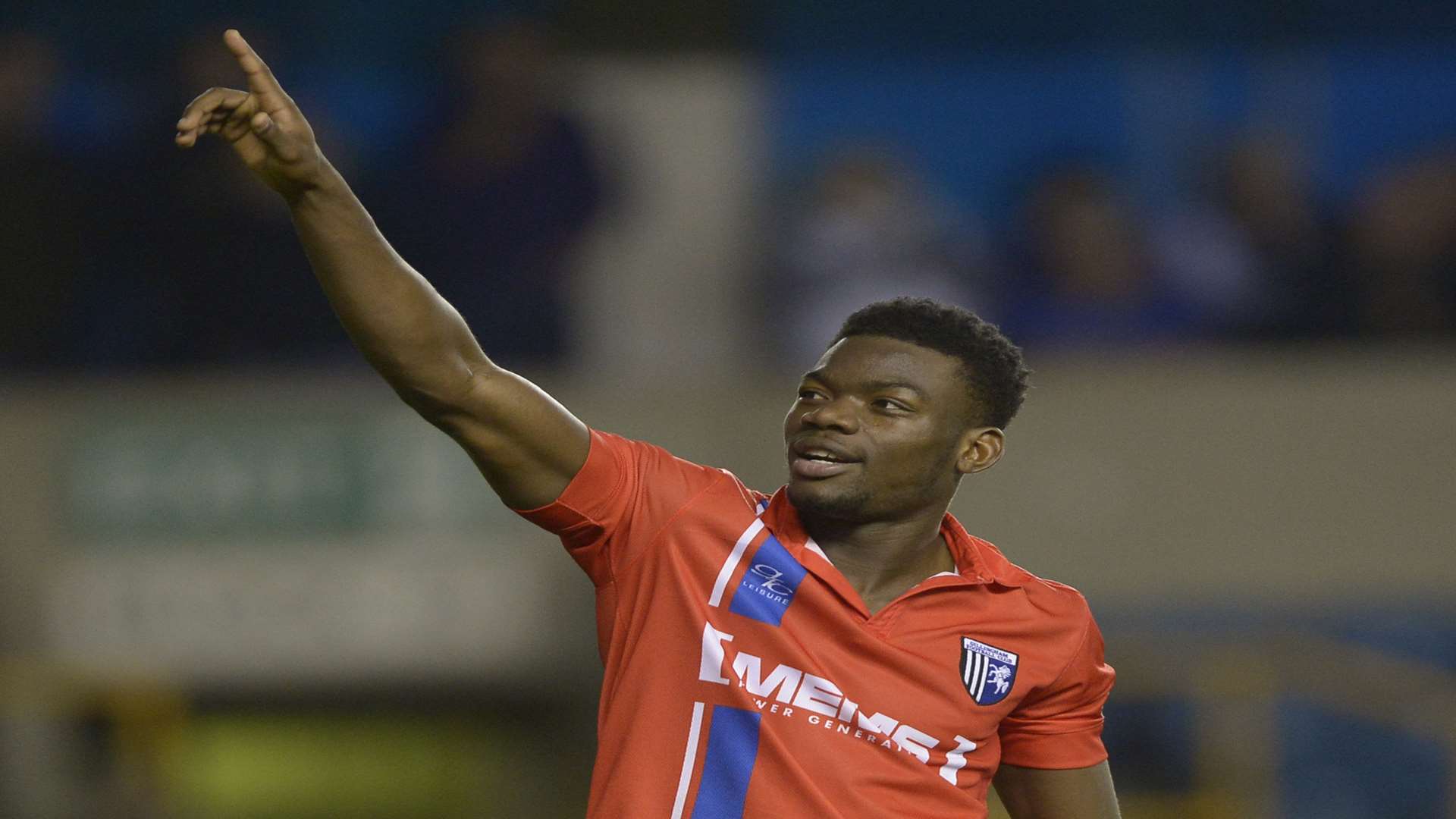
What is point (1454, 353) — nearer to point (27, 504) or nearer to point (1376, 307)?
point (1376, 307)

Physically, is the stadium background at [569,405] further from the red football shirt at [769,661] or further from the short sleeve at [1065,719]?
the red football shirt at [769,661]

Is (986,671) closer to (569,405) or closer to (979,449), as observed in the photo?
(979,449)

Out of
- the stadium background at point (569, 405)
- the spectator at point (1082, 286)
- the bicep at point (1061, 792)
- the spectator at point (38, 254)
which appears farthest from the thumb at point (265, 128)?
the spectator at point (38, 254)

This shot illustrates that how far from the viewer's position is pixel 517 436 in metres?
3.29

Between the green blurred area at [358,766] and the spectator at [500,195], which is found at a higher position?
the spectator at [500,195]

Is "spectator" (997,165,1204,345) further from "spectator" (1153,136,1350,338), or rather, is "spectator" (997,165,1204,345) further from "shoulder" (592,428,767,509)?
"shoulder" (592,428,767,509)

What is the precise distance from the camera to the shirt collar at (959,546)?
359cm

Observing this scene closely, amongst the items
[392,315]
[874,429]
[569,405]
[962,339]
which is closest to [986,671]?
[874,429]

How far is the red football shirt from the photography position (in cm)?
334

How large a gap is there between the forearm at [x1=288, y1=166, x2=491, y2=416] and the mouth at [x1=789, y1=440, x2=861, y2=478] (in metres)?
0.62

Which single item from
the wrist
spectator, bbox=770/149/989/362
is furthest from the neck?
spectator, bbox=770/149/989/362

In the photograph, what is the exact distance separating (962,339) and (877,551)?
1.35 feet

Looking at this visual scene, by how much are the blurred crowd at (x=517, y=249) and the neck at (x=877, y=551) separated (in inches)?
202

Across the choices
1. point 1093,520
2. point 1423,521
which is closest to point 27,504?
point 1093,520
